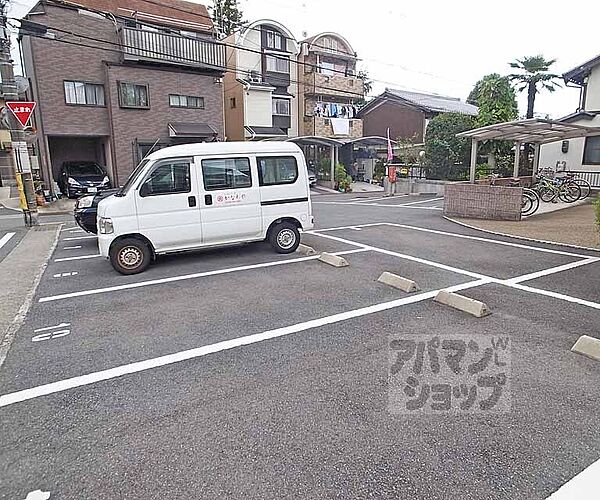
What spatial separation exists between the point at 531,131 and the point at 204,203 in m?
9.65

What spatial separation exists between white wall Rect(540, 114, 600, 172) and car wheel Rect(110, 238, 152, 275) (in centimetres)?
1675

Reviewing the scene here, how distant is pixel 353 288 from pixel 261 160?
2.77 metres

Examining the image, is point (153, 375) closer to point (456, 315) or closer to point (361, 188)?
point (456, 315)

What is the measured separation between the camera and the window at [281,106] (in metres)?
24.8

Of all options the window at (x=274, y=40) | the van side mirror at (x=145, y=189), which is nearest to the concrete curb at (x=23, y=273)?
the van side mirror at (x=145, y=189)

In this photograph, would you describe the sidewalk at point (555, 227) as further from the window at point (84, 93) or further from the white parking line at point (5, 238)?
the window at point (84, 93)

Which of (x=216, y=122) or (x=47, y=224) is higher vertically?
(x=216, y=122)

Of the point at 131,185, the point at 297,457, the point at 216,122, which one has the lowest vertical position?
the point at 297,457

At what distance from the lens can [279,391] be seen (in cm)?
303

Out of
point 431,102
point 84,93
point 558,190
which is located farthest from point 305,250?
point 431,102

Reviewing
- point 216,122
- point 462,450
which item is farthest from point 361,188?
point 462,450

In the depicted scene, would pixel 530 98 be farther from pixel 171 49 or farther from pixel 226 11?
pixel 226 11

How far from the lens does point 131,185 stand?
19.8 feet

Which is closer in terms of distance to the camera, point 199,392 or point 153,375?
point 199,392
